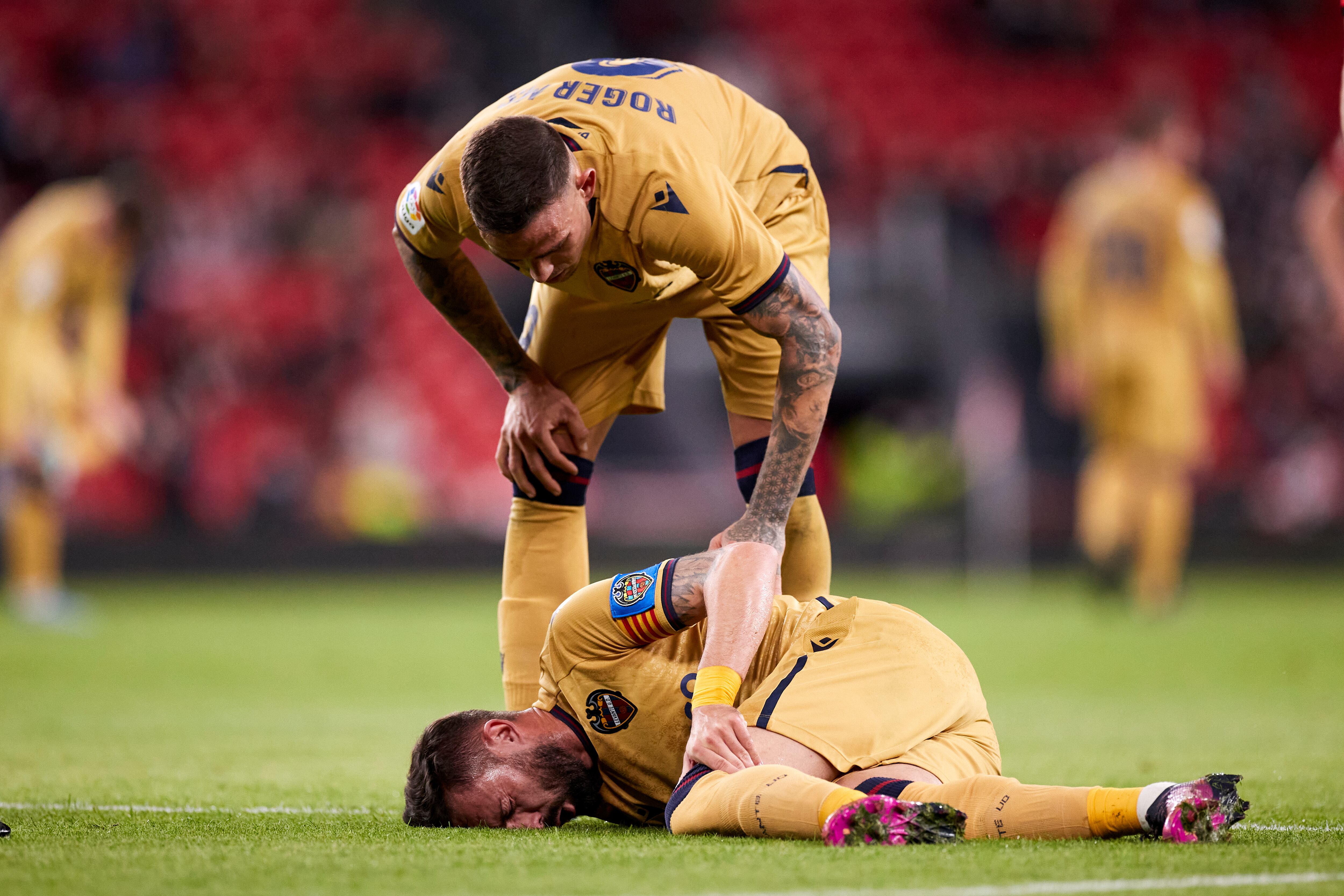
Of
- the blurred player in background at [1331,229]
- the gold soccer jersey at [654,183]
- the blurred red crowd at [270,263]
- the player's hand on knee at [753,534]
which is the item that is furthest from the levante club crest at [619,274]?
the blurred red crowd at [270,263]

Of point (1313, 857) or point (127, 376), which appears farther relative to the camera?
point (127, 376)

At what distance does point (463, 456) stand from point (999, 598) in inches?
230

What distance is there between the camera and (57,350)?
9.45 meters

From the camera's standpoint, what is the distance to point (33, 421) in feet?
31.0

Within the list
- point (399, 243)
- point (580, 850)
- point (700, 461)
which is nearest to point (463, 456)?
point (700, 461)

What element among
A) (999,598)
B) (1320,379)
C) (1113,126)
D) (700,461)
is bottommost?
(999,598)

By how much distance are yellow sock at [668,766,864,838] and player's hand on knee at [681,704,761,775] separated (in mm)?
24

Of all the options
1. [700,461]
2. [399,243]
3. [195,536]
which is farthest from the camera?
[700,461]

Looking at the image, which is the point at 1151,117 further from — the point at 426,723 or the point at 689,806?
the point at 689,806

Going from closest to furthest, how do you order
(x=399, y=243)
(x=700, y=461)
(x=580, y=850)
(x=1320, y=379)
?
(x=580, y=850)
(x=399, y=243)
(x=700, y=461)
(x=1320, y=379)

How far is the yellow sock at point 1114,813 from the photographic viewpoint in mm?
2848

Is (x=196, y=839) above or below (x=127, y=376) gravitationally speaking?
below

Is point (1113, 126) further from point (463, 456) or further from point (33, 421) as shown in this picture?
point (33, 421)

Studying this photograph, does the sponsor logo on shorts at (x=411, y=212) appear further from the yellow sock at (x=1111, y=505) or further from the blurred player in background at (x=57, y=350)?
the yellow sock at (x=1111, y=505)
